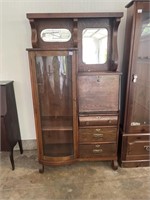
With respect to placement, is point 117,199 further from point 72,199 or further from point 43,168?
point 43,168

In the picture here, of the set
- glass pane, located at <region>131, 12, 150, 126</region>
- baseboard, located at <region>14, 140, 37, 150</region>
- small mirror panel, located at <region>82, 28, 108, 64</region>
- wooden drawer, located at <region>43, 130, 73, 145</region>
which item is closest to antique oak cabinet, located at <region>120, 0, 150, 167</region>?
glass pane, located at <region>131, 12, 150, 126</region>

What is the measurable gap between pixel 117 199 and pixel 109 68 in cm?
133

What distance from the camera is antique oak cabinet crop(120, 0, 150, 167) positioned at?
1592 mm

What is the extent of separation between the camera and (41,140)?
182 centimetres

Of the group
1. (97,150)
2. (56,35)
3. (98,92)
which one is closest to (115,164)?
(97,150)

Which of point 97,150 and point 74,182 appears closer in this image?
point 74,182

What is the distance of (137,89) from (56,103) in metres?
0.93

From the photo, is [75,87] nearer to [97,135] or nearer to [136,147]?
[97,135]

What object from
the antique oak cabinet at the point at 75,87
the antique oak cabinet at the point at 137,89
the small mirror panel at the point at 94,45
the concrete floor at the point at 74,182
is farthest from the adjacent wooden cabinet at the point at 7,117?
the antique oak cabinet at the point at 137,89

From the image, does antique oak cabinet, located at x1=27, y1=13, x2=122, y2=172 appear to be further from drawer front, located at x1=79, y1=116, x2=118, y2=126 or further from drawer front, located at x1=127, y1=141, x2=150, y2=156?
drawer front, located at x1=127, y1=141, x2=150, y2=156

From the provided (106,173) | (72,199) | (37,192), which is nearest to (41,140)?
(37,192)

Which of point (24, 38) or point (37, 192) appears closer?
point (37, 192)

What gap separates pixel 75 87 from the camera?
1.65m

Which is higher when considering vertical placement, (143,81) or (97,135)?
(143,81)
